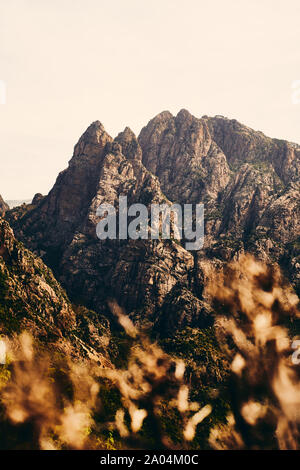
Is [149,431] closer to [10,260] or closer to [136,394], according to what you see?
[136,394]

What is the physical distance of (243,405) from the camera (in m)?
165

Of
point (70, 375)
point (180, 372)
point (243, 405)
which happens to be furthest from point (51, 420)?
point (243, 405)

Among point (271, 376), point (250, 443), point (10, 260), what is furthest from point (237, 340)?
point (10, 260)

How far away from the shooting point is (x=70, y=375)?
15275 centimetres

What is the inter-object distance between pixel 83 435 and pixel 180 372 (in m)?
70.2

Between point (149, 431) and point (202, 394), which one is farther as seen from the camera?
point (202, 394)
